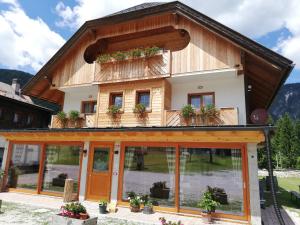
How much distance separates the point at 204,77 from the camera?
43.0ft

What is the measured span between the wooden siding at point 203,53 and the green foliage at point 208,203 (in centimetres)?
609

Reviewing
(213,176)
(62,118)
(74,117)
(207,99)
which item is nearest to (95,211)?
(213,176)

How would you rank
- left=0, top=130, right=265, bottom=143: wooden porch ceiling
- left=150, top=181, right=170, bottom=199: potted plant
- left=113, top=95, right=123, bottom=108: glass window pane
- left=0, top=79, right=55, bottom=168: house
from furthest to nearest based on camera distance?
left=0, top=79, right=55, bottom=168: house, left=113, top=95, right=123, bottom=108: glass window pane, left=150, top=181, right=170, bottom=199: potted plant, left=0, top=130, right=265, bottom=143: wooden porch ceiling

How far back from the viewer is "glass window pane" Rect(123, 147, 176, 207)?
1105 centimetres

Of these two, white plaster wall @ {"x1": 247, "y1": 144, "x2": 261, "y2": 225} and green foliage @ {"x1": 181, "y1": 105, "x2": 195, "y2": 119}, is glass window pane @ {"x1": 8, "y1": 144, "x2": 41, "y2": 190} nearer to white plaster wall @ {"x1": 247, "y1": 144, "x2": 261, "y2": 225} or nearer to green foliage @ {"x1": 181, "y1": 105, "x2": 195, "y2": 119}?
green foliage @ {"x1": 181, "y1": 105, "x2": 195, "y2": 119}

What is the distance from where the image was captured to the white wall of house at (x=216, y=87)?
493 inches

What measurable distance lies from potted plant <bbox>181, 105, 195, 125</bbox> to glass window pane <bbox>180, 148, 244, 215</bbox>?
6.20 ft

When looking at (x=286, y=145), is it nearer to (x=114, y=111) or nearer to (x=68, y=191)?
(x=114, y=111)

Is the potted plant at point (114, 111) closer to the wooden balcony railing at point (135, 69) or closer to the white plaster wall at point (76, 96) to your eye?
the wooden balcony railing at point (135, 69)

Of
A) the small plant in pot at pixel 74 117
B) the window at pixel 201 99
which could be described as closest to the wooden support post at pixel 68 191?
the small plant in pot at pixel 74 117

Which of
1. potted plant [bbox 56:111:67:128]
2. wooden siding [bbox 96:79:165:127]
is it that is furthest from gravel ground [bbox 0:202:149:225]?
potted plant [bbox 56:111:67:128]

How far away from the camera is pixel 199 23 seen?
12.6 m

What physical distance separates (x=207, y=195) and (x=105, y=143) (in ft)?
18.5

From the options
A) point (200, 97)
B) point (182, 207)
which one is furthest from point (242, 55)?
point (182, 207)
